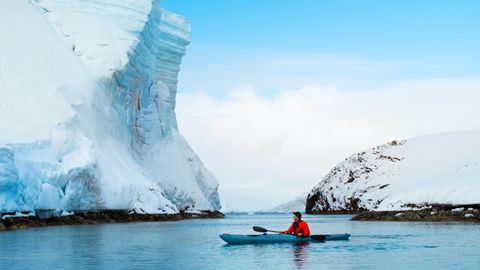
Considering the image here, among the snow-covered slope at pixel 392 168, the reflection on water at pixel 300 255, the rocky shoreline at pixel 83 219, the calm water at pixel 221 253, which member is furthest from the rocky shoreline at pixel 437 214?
the reflection on water at pixel 300 255

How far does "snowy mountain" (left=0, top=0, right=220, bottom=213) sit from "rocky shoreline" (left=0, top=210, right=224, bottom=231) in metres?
0.59

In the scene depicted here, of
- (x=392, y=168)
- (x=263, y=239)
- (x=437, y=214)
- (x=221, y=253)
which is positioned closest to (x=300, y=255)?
(x=221, y=253)

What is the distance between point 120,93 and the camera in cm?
6397

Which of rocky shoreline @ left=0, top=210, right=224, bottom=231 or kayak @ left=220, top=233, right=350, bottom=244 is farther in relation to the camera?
rocky shoreline @ left=0, top=210, right=224, bottom=231

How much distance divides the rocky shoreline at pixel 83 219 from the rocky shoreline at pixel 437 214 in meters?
18.2

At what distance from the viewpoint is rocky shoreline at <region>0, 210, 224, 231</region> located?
Answer: 38.0 metres

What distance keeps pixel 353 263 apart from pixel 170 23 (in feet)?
195

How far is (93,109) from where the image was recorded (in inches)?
2248

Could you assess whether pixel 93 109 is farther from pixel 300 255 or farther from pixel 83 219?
pixel 300 255

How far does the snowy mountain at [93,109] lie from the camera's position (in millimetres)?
43375

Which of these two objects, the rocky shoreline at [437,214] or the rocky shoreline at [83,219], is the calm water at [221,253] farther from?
the rocky shoreline at [437,214]

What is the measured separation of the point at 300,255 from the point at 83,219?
25930mm

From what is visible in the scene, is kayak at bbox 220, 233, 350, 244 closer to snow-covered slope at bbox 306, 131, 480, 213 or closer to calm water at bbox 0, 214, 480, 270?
calm water at bbox 0, 214, 480, 270

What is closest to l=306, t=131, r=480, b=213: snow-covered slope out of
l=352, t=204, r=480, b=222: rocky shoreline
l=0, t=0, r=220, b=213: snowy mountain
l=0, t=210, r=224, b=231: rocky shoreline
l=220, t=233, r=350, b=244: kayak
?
l=352, t=204, r=480, b=222: rocky shoreline
